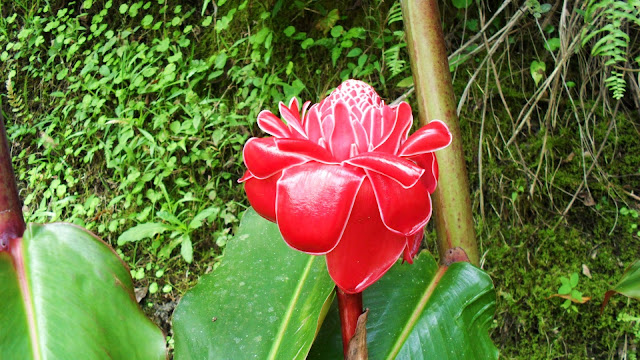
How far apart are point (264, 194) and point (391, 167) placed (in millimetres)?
142

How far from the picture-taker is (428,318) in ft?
2.18

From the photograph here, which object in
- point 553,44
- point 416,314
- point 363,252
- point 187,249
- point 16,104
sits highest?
point 363,252

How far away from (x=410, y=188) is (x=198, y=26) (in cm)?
157

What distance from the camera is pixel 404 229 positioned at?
1.43ft

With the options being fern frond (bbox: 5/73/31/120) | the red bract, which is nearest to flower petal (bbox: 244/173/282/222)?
the red bract

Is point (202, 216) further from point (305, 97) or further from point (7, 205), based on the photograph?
point (7, 205)

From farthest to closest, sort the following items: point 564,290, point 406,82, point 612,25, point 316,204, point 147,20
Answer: point 147,20 < point 406,82 < point 564,290 < point 612,25 < point 316,204

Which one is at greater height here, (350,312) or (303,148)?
(303,148)

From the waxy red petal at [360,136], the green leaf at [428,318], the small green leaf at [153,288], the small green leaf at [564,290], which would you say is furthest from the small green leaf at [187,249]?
the waxy red petal at [360,136]

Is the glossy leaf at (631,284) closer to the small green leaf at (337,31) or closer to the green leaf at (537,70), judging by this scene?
the green leaf at (537,70)

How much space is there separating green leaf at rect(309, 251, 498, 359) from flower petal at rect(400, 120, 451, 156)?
278mm

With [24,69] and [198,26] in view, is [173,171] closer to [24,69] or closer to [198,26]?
[198,26]

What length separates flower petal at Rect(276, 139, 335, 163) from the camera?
0.44m

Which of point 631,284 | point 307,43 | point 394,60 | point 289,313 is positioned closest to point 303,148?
point 289,313
